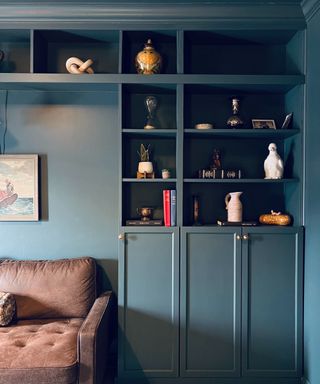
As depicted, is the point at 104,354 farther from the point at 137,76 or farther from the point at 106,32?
the point at 106,32

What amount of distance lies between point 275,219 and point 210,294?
0.68 meters

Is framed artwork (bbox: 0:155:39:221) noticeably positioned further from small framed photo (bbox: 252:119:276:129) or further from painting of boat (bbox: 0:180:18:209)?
small framed photo (bbox: 252:119:276:129)

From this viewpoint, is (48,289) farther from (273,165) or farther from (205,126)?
(273,165)

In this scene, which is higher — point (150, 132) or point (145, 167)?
point (150, 132)

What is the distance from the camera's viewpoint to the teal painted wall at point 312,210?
2.20m

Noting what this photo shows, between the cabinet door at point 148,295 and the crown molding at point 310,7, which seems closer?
the crown molding at point 310,7

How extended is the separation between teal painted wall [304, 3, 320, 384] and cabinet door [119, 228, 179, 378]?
856 mm

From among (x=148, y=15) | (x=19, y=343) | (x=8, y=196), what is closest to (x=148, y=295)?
(x=19, y=343)

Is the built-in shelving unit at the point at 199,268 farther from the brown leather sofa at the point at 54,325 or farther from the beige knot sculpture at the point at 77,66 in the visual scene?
the brown leather sofa at the point at 54,325

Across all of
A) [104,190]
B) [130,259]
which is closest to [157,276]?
[130,259]

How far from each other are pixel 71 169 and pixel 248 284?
1540 mm

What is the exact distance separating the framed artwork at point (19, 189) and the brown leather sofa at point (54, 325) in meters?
0.37

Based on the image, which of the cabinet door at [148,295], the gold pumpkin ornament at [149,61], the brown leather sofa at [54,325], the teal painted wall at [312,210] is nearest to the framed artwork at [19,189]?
the brown leather sofa at [54,325]

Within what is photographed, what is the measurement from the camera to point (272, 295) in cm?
239
